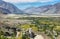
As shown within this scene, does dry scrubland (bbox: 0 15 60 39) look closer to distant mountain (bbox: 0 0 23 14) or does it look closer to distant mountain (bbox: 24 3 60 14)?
distant mountain (bbox: 0 0 23 14)

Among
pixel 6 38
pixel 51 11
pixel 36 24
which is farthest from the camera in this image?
pixel 51 11

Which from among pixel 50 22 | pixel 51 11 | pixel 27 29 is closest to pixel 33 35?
pixel 27 29

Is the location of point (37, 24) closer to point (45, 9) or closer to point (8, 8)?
point (45, 9)

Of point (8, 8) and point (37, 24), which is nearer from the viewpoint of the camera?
point (37, 24)

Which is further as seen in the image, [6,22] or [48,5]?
[48,5]

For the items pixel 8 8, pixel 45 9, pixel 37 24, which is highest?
pixel 8 8

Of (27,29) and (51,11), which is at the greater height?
(51,11)

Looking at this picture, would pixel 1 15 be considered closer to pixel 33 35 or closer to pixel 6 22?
pixel 6 22

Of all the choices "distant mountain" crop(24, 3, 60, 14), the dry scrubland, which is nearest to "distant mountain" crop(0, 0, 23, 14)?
the dry scrubland

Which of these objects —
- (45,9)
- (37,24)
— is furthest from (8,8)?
(45,9)
